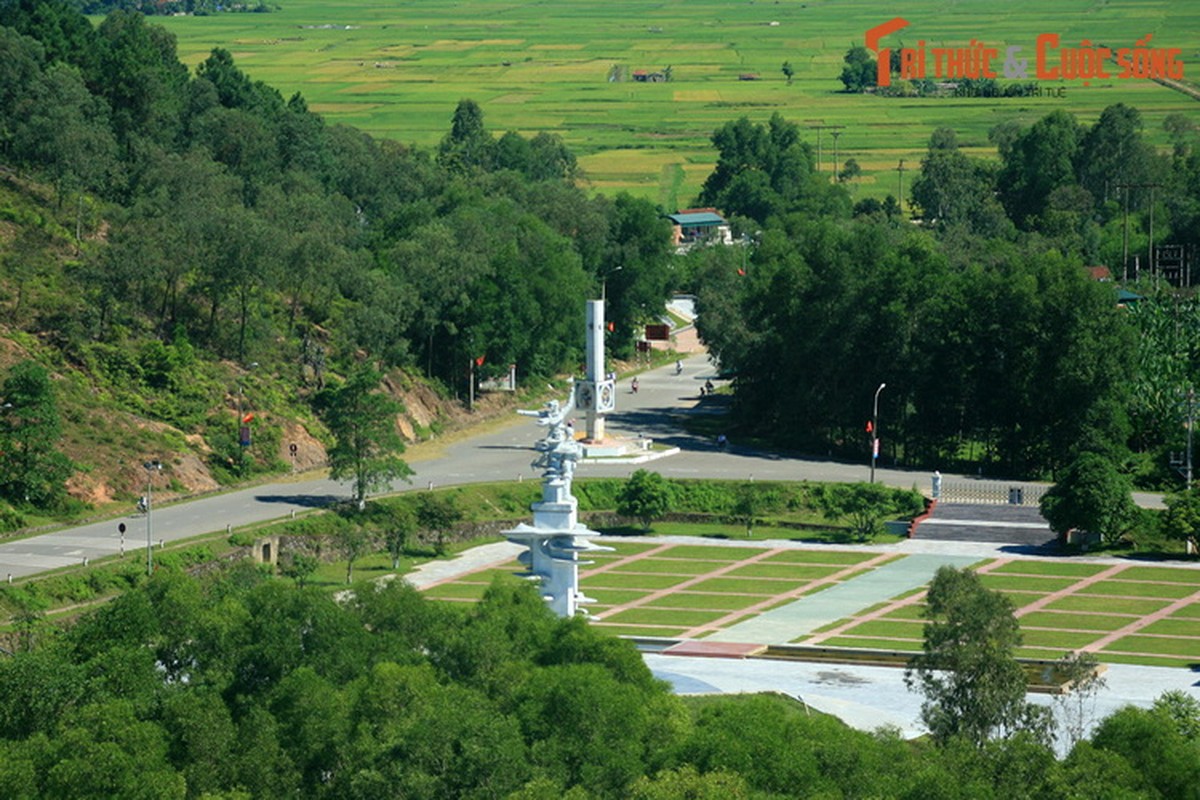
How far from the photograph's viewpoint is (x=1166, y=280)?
170 metres

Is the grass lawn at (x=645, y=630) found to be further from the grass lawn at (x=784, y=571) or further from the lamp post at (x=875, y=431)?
the lamp post at (x=875, y=431)

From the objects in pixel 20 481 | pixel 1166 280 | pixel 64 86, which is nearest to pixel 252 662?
pixel 20 481

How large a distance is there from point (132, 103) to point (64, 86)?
10545mm

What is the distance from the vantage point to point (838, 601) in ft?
354

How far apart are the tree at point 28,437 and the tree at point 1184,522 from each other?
4947 cm

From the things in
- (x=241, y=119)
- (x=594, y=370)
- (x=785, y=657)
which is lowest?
(x=785, y=657)

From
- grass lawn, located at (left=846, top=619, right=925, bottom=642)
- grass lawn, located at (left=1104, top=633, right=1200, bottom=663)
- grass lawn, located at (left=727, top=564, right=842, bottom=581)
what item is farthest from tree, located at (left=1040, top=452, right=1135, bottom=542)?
grass lawn, located at (left=846, top=619, right=925, bottom=642)

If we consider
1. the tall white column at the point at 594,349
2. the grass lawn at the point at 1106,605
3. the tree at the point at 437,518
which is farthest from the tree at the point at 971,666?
the tall white column at the point at 594,349

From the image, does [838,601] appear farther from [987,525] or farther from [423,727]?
[423,727]

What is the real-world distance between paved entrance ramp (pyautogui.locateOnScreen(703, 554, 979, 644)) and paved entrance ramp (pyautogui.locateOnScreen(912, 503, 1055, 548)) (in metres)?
3.16

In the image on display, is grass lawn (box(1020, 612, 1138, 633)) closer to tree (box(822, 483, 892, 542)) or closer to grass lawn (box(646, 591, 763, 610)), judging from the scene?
grass lawn (box(646, 591, 763, 610))

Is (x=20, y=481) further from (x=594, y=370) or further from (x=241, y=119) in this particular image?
(x=241, y=119)

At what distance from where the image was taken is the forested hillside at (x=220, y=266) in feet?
403

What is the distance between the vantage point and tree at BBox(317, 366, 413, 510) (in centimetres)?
11669
